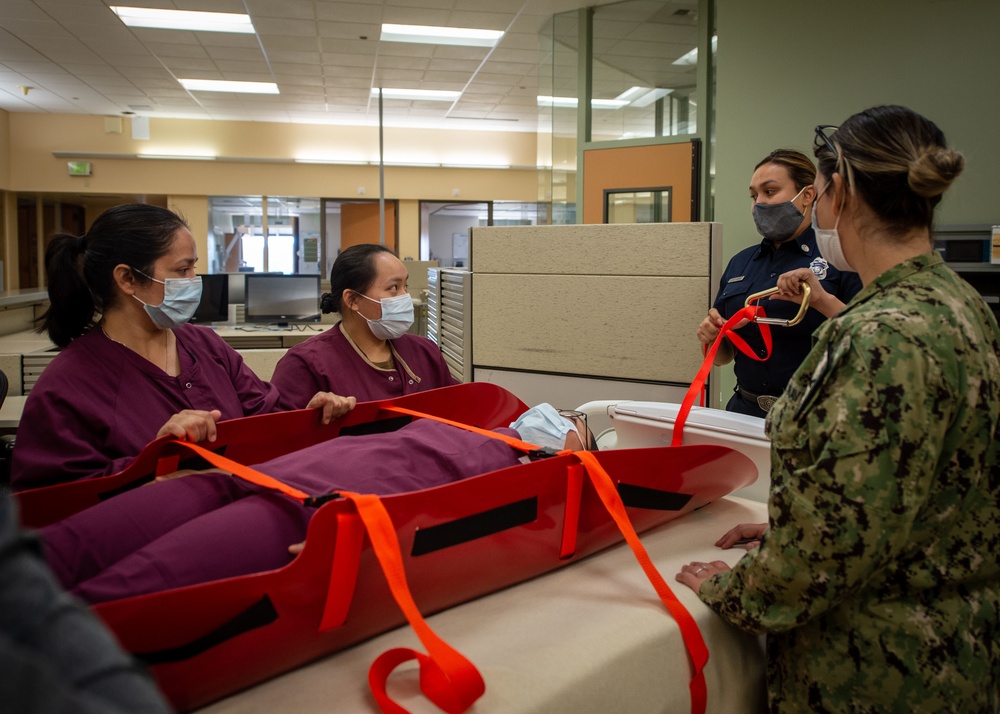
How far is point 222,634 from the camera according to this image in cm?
72

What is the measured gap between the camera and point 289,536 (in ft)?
3.04

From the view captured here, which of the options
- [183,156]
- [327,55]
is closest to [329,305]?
[327,55]

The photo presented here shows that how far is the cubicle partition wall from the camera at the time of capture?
6.43ft

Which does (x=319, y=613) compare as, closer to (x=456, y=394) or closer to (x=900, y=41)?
(x=456, y=394)

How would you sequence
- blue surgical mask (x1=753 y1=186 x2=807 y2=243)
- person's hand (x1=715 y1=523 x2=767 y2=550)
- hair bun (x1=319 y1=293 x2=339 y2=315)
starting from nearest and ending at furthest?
1. person's hand (x1=715 y1=523 x2=767 y2=550)
2. blue surgical mask (x1=753 y1=186 x2=807 y2=243)
3. hair bun (x1=319 y1=293 x2=339 y2=315)

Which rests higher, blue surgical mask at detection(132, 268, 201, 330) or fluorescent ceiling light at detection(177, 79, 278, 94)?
fluorescent ceiling light at detection(177, 79, 278, 94)

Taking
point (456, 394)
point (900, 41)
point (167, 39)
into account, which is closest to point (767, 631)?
point (456, 394)

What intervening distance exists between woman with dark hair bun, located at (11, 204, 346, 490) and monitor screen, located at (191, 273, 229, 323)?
4.34 metres

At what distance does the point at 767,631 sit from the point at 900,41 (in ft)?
13.3

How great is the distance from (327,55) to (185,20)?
1.35 meters

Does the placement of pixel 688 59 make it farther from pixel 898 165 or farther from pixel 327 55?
pixel 898 165

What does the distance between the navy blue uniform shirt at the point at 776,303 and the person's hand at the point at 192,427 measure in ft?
4.33

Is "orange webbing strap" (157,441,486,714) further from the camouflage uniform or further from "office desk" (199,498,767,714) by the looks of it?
the camouflage uniform

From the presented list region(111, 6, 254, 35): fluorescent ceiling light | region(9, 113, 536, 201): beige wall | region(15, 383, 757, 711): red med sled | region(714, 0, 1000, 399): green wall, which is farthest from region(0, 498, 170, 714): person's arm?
region(9, 113, 536, 201): beige wall
